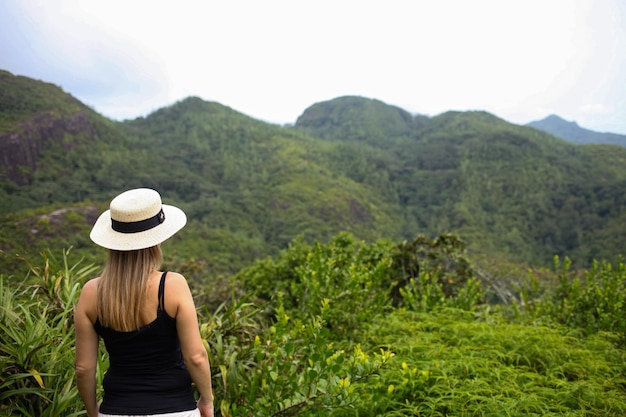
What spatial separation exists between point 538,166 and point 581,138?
152822 mm

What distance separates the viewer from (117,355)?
58.3 inches

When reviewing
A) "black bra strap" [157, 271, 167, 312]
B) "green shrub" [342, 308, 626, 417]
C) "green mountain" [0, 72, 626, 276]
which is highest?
"black bra strap" [157, 271, 167, 312]

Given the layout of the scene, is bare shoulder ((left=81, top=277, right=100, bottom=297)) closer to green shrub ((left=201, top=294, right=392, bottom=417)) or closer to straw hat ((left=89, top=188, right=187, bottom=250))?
straw hat ((left=89, top=188, right=187, bottom=250))

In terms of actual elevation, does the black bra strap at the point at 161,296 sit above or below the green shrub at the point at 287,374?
above

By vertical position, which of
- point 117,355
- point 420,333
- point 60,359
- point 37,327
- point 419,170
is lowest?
point 419,170

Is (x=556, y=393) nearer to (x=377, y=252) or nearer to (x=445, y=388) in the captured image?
(x=445, y=388)

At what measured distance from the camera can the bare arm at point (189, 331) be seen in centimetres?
142

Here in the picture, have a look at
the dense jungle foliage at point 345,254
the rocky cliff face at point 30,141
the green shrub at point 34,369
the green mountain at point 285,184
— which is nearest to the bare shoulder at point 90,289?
the green shrub at point 34,369

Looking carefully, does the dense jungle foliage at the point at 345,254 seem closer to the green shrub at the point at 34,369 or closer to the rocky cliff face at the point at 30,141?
the green shrub at the point at 34,369

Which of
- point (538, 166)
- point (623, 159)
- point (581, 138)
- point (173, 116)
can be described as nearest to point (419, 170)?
point (538, 166)

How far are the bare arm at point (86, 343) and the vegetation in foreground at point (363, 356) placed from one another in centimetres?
45

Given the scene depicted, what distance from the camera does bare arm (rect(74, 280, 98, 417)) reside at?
143cm

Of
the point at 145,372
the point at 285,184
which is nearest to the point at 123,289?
the point at 145,372

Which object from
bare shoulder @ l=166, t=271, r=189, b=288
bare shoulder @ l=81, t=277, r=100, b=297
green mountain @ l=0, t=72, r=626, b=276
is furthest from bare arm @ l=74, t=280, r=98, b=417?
green mountain @ l=0, t=72, r=626, b=276
